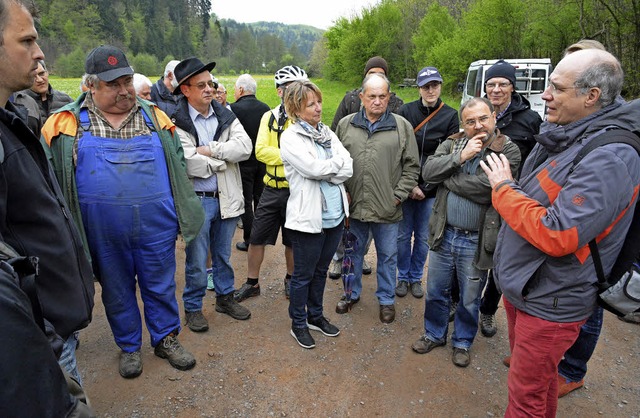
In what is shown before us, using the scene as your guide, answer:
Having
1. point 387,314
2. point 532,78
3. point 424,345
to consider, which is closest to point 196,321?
point 387,314

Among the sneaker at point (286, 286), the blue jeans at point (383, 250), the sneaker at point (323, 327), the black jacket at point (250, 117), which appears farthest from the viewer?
the black jacket at point (250, 117)

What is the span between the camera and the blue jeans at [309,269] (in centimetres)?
320

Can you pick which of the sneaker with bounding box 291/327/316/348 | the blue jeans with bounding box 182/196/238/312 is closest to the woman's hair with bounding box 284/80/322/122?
the blue jeans with bounding box 182/196/238/312

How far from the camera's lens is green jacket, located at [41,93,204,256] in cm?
262

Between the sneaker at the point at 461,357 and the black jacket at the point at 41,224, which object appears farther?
the sneaker at the point at 461,357

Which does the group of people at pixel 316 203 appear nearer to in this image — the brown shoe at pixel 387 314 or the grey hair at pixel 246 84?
the brown shoe at pixel 387 314

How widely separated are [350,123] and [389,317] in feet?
5.91

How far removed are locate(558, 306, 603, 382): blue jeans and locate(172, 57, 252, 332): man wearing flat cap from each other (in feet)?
8.52

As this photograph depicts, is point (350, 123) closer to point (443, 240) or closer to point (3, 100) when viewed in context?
point (443, 240)

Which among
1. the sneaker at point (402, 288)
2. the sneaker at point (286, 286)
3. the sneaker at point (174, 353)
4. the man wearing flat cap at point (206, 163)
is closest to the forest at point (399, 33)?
the man wearing flat cap at point (206, 163)

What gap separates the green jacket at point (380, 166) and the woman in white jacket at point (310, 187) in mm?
245

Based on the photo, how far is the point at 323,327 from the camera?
3602mm

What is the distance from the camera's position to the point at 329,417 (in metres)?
2.71

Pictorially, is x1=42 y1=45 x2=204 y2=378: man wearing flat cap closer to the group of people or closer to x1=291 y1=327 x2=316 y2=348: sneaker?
the group of people
